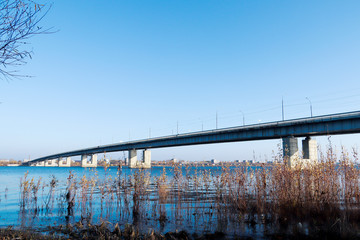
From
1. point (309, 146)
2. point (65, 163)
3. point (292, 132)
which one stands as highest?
point (292, 132)

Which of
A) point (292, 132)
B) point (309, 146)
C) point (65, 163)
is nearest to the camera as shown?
point (292, 132)

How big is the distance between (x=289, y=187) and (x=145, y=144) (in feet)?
269

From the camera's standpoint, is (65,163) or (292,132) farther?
(65,163)

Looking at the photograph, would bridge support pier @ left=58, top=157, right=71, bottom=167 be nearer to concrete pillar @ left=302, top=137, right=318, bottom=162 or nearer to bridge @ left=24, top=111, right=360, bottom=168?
bridge @ left=24, top=111, right=360, bottom=168

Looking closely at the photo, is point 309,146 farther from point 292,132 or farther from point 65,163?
Answer: point 65,163

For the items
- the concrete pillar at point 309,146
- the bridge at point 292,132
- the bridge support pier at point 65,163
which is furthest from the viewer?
the bridge support pier at point 65,163

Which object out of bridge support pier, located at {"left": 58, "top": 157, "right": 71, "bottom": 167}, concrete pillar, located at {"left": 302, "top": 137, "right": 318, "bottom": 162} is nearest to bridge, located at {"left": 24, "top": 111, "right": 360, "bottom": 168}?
concrete pillar, located at {"left": 302, "top": 137, "right": 318, "bottom": 162}

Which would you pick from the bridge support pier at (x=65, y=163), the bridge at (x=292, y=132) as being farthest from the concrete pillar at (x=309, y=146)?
the bridge support pier at (x=65, y=163)

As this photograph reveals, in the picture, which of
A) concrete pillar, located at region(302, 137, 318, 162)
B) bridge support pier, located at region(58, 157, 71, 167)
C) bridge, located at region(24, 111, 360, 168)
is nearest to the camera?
bridge, located at region(24, 111, 360, 168)

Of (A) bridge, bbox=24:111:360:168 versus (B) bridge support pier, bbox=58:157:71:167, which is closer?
(A) bridge, bbox=24:111:360:168

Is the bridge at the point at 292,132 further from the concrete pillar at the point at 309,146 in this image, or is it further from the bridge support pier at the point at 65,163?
the bridge support pier at the point at 65,163

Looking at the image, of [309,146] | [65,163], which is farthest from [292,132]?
[65,163]

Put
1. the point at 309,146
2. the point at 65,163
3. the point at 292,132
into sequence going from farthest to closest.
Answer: the point at 65,163 < the point at 309,146 < the point at 292,132

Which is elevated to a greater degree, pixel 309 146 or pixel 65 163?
pixel 309 146
